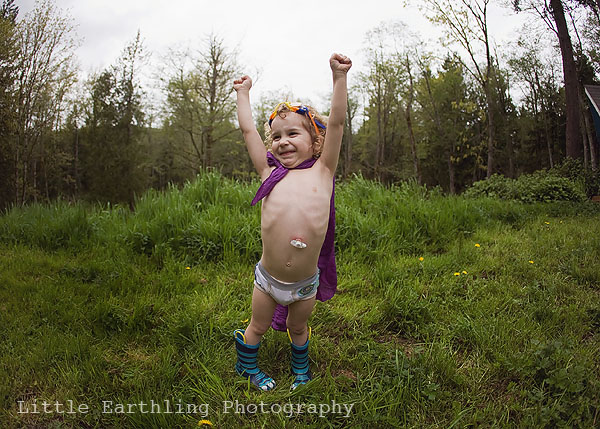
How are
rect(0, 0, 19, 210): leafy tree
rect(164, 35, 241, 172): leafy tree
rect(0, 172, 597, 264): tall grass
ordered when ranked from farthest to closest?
rect(164, 35, 241, 172): leafy tree < rect(0, 0, 19, 210): leafy tree < rect(0, 172, 597, 264): tall grass

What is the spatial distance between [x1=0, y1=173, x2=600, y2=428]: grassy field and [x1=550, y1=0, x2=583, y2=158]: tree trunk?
9.67 meters

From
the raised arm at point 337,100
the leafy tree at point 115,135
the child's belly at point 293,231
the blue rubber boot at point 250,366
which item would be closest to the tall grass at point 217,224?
the blue rubber boot at point 250,366

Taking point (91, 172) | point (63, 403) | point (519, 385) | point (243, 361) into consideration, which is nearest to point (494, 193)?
point (519, 385)

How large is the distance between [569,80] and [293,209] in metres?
14.7

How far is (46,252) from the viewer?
13.9 feet

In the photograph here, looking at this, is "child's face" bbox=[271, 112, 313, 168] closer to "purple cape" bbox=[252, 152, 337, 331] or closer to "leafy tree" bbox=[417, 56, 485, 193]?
"purple cape" bbox=[252, 152, 337, 331]

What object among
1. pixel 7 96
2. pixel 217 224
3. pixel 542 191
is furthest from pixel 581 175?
pixel 7 96

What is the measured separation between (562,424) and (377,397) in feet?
2.83

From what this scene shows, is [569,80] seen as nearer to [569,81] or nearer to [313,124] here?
[569,81]

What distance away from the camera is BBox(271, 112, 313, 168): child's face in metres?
1.98

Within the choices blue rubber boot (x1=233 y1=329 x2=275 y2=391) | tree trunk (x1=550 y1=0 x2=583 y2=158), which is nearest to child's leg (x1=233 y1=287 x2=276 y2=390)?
blue rubber boot (x1=233 y1=329 x2=275 y2=391)

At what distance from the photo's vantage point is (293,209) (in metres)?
1.87

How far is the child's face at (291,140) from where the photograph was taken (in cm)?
198

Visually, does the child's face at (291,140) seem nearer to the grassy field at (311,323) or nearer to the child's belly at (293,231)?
the child's belly at (293,231)
